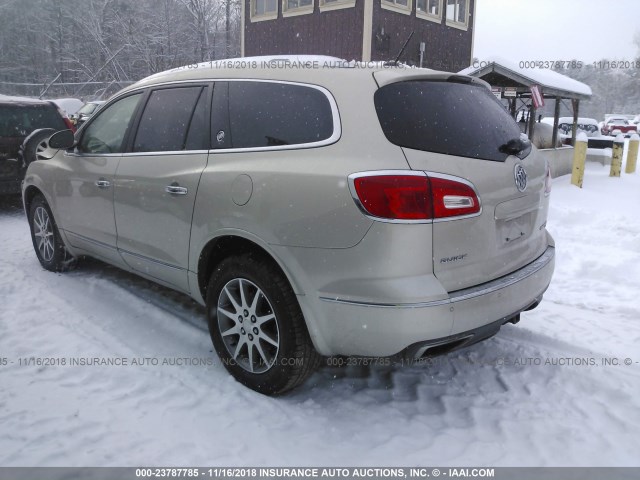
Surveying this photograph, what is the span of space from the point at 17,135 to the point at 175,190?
19.3ft

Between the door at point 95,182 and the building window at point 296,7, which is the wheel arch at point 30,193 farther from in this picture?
the building window at point 296,7

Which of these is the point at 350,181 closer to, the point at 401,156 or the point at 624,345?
the point at 401,156

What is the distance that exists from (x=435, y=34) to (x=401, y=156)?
A: 54.9 ft

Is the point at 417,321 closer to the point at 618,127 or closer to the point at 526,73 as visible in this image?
the point at 526,73

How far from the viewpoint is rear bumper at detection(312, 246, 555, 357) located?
243 cm

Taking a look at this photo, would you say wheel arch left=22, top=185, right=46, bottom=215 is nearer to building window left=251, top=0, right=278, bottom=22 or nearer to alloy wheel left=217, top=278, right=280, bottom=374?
alloy wheel left=217, top=278, right=280, bottom=374

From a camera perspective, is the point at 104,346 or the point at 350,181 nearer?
the point at 350,181

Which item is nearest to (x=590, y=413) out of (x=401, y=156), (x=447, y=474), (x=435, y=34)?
(x=447, y=474)

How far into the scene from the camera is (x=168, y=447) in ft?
8.33

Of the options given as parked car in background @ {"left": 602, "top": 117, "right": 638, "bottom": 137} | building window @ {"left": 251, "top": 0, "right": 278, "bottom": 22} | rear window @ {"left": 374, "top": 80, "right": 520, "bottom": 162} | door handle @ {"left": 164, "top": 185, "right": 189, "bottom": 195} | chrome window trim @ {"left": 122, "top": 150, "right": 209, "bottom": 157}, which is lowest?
door handle @ {"left": 164, "top": 185, "right": 189, "bottom": 195}

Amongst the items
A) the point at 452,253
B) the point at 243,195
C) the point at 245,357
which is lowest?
the point at 245,357

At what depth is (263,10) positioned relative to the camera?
18.0 meters

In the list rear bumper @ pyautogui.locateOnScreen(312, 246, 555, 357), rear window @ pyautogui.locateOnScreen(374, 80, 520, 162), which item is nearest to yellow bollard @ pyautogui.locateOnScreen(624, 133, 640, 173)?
rear window @ pyautogui.locateOnScreen(374, 80, 520, 162)

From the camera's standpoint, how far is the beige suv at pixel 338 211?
2445 mm
